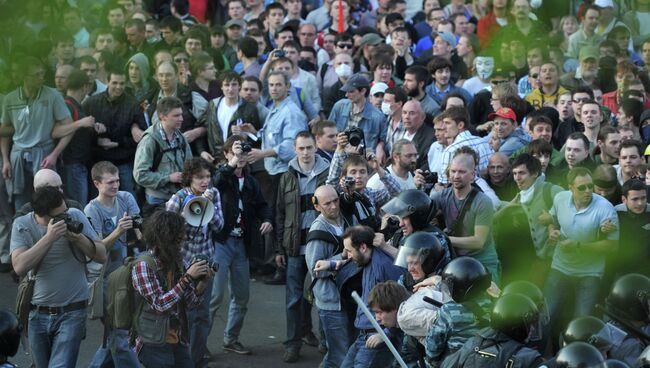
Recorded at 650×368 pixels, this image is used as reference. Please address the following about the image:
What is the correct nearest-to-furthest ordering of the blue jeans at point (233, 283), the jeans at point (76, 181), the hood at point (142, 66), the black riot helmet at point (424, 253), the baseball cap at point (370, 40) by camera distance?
1. the black riot helmet at point (424, 253)
2. the blue jeans at point (233, 283)
3. the jeans at point (76, 181)
4. the hood at point (142, 66)
5. the baseball cap at point (370, 40)

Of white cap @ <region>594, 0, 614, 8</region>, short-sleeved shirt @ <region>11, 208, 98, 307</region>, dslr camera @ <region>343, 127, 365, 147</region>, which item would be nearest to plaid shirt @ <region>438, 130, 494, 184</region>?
dslr camera @ <region>343, 127, 365, 147</region>

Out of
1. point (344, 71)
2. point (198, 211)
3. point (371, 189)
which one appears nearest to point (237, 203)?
point (198, 211)

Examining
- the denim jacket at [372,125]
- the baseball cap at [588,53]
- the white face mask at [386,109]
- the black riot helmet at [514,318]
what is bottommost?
the black riot helmet at [514,318]

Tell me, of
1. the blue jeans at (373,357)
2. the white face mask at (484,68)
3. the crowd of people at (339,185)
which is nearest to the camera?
the crowd of people at (339,185)

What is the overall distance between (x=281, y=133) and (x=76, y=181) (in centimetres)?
203

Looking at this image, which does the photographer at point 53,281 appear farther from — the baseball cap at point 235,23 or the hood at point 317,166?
the baseball cap at point 235,23

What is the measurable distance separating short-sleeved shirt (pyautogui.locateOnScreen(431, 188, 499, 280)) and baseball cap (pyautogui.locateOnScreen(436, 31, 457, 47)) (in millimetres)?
5571

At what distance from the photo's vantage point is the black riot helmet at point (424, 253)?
7.88 meters

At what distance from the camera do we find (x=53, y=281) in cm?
864

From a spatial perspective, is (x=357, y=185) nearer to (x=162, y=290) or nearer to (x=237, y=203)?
(x=237, y=203)

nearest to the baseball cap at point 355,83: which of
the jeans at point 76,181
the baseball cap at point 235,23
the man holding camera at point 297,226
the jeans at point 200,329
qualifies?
the man holding camera at point 297,226

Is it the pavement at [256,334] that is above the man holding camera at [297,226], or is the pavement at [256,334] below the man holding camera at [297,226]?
below

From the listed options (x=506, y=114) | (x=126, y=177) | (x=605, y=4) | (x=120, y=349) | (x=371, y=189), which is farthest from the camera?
(x=605, y=4)

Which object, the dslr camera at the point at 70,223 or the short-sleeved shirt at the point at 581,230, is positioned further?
the short-sleeved shirt at the point at 581,230
